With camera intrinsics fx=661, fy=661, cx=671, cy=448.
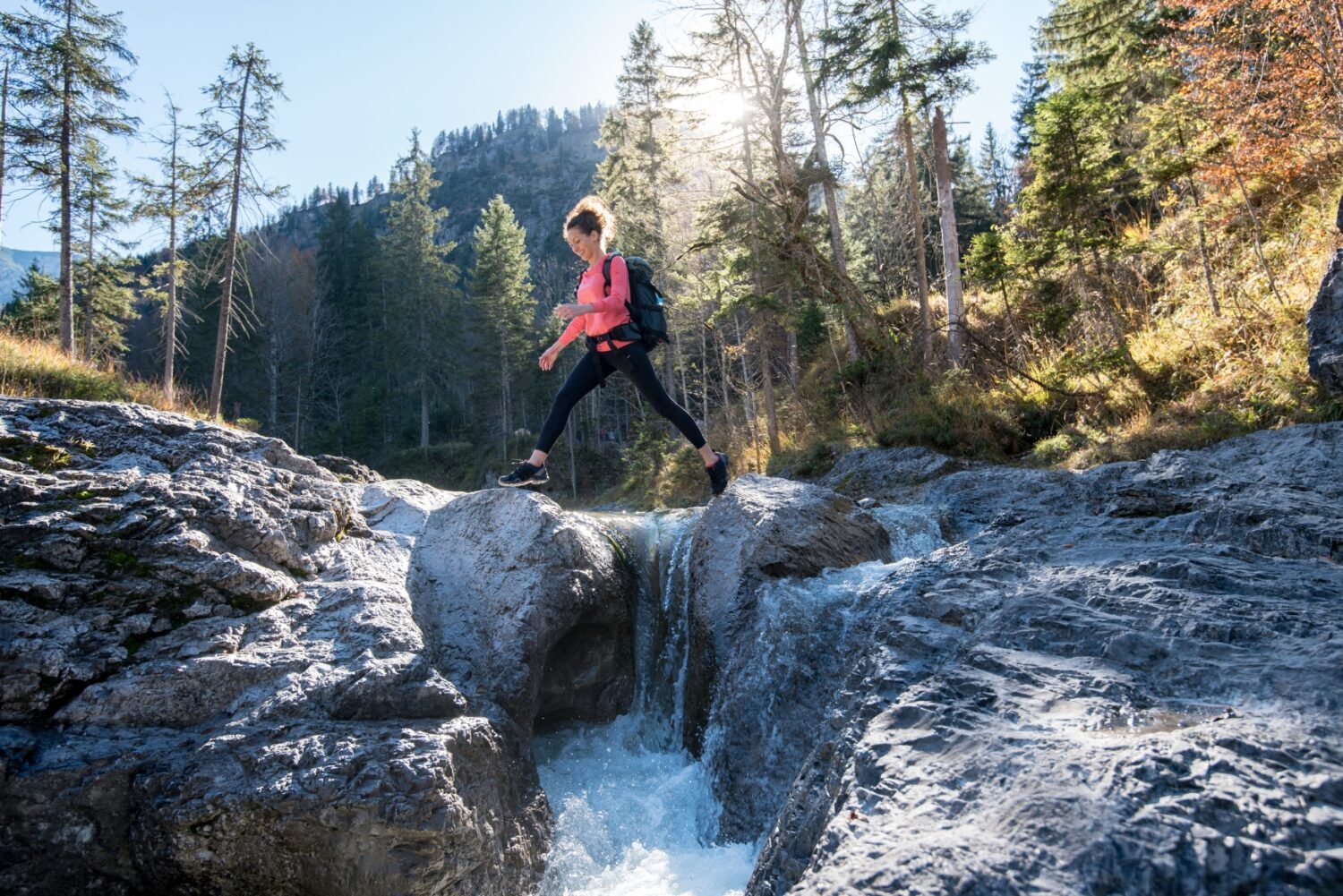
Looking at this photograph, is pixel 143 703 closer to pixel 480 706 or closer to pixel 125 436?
pixel 480 706

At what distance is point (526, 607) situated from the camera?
194 inches

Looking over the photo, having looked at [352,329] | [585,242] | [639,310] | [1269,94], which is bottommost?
[639,310]

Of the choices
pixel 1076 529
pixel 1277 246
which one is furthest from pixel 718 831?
pixel 1277 246

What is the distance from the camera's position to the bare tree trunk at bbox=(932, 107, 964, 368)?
13.3 metres

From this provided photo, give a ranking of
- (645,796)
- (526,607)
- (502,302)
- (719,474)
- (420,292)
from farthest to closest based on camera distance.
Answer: (420,292) → (502,302) → (719,474) → (526,607) → (645,796)

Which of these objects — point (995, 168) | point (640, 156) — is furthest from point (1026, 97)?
point (640, 156)

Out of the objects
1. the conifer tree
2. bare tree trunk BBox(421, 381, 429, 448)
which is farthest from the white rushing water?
bare tree trunk BBox(421, 381, 429, 448)

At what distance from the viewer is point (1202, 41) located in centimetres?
977

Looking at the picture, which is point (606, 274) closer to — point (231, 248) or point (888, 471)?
point (888, 471)

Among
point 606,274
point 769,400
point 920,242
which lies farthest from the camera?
point 920,242

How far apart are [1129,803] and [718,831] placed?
9.87 ft

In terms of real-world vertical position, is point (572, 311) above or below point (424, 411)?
below

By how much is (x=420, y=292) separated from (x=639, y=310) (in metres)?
43.2

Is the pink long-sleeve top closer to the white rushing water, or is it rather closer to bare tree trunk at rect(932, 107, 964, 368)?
the white rushing water
